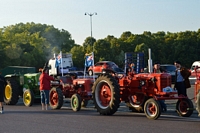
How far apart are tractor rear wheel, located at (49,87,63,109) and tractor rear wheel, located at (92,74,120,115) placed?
2.20 m

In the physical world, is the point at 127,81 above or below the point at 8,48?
below

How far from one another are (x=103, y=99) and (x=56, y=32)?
99054mm

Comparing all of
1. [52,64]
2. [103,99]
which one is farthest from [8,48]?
[103,99]

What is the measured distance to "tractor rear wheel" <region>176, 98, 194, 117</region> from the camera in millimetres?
11961

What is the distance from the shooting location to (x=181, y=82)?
517 inches

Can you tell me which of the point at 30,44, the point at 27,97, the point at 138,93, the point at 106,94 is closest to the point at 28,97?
the point at 27,97

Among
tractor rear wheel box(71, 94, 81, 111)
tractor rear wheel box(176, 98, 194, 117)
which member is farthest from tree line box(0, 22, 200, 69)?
tractor rear wheel box(176, 98, 194, 117)

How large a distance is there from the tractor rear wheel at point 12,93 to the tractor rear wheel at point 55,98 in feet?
10.0

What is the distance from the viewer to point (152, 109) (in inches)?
468

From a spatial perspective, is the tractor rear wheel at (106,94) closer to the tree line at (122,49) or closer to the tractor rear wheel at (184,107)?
the tractor rear wheel at (184,107)

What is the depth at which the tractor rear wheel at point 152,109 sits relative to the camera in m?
11.5

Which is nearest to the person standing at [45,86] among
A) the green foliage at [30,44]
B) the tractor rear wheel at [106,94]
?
the tractor rear wheel at [106,94]

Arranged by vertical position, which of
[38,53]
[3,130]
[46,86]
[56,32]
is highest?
[56,32]

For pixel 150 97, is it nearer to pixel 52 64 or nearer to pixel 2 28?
pixel 52 64
